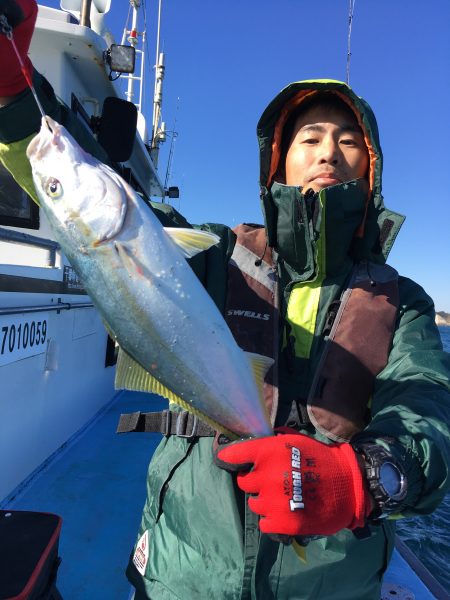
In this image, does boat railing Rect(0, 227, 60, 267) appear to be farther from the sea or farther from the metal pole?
the sea

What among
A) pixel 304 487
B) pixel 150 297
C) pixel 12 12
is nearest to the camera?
pixel 304 487

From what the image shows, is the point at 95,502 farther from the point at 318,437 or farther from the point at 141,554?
the point at 318,437

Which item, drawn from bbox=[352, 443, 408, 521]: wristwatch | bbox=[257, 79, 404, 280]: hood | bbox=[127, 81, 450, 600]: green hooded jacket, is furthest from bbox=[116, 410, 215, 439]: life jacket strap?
bbox=[257, 79, 404, 280]: hood

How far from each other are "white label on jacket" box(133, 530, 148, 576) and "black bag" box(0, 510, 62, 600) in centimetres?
40

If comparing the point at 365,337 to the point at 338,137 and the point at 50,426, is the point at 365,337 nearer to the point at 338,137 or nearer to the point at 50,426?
the point at 338,137

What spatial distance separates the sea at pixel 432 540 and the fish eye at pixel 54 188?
570 cm

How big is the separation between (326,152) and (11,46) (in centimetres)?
170

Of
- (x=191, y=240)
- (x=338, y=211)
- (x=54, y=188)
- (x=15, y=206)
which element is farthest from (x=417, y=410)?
(x=15, y=206)

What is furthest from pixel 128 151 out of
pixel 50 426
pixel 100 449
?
pixel 100 449

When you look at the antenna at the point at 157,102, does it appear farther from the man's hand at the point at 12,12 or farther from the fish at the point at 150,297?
the fish at the point at 150,297

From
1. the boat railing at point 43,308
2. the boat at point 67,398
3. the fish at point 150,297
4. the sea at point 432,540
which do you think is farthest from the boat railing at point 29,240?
the sea at point 432,540

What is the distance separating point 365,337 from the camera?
218 centimetres

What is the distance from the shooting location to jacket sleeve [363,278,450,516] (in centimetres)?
163

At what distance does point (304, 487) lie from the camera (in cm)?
150
